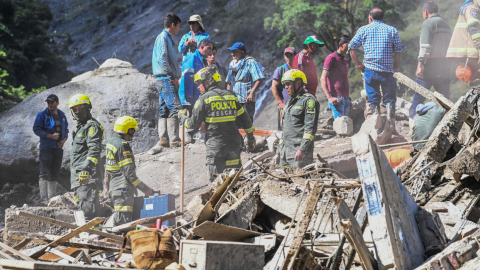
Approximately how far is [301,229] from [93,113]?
8269mm

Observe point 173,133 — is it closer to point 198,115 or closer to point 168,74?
point 168,74

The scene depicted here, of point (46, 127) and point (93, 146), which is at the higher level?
point (46, 127)

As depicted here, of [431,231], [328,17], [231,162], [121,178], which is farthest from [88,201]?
[328,17]

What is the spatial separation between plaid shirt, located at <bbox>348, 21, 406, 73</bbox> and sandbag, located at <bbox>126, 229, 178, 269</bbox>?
5.51 metres

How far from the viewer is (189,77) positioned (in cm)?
910

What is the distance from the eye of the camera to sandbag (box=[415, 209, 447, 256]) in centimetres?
383

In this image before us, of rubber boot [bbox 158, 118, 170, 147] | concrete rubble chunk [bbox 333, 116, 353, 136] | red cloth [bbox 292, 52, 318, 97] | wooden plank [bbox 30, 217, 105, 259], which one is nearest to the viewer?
wooden plank [bbox 30, 217, 105, 259]

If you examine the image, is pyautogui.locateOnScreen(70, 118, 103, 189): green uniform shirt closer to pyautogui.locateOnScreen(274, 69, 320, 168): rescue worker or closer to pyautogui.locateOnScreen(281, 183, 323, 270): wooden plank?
pyautogui.locateOnScreen(274, 69, 320, 168): rescue worker

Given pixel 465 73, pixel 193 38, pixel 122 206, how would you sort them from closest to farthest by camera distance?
pixel 122 206 → pixel 465 73 → pixel 193 38

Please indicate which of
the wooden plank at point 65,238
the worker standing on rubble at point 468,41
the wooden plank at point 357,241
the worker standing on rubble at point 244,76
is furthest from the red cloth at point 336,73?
the wooden plank at point 357,241

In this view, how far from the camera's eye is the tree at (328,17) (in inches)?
737

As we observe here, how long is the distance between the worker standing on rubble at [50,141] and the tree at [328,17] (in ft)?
38.5

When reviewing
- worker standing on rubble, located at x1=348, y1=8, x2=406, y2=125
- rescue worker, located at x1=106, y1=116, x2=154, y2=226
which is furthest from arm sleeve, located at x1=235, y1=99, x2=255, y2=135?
worker standing on rubble, located at x1=348, y1=8, x2=406, y2=125

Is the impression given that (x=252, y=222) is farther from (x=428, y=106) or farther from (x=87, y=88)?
(x=87, y=88)
